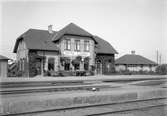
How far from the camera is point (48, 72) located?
24984mm

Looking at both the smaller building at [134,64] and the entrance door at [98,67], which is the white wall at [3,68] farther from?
the smaller building at [134,64]

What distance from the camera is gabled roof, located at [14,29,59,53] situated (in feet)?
83.3

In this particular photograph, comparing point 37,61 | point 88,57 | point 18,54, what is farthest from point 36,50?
point 88,57

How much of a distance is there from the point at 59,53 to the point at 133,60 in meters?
19.2

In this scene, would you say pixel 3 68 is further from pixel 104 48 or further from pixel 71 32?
pixel 104 48

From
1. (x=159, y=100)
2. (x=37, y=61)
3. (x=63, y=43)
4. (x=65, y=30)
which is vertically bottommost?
(x=159, y=100)

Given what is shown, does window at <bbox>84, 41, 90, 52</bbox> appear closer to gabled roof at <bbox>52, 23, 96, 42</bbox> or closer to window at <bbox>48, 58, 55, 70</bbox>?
gabled roof at <bbox>52, 23, 96, 42</bbox>

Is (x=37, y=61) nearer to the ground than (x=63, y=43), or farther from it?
nearer to the ground

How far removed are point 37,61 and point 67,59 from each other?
13.9 ft

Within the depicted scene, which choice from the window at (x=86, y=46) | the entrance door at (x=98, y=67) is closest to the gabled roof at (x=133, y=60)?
the entrance door at (x=98, y=67)

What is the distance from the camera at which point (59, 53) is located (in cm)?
2703

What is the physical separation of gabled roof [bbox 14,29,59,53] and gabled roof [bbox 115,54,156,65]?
1781cm

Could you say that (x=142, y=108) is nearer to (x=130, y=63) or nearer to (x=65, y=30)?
(x=65, y=30)

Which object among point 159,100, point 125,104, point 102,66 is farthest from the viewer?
point 102,66
